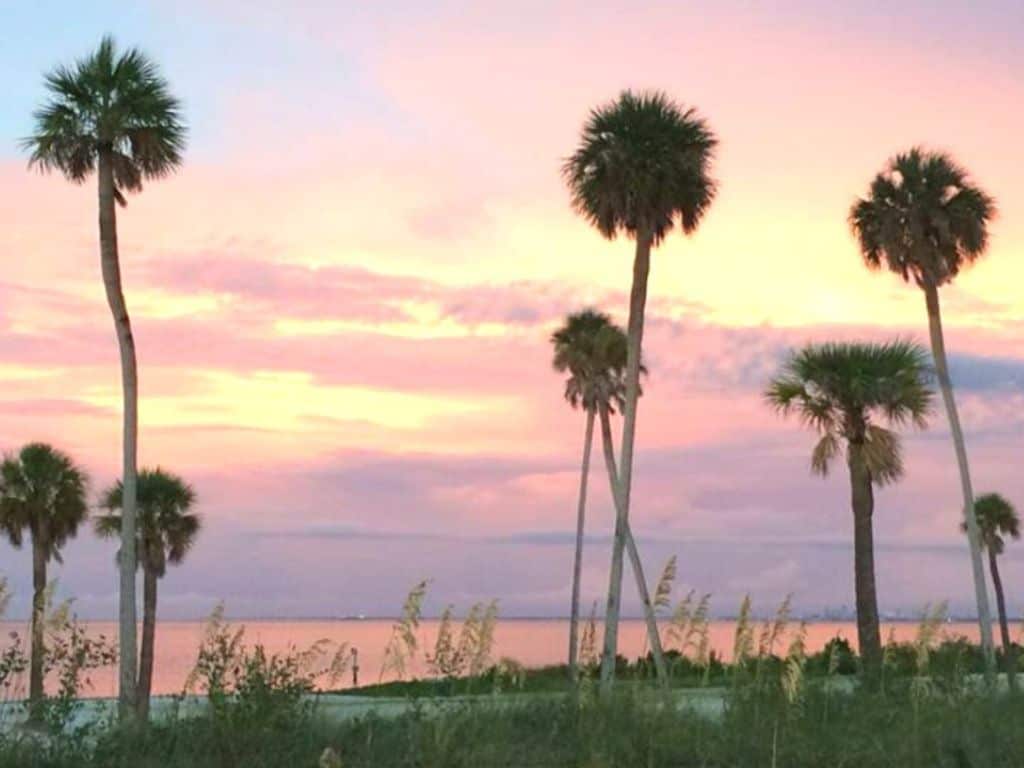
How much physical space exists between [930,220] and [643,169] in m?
8.38

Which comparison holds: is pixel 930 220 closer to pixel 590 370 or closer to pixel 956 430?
pixel 956 430

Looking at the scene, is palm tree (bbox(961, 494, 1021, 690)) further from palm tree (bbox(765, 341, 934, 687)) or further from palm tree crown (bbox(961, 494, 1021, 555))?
palm tree (bbox(765, 341, 934, 687))

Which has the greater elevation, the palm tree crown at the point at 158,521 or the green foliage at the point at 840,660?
the palm tree crown at the point at 158,521

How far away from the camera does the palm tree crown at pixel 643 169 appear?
32.5 m

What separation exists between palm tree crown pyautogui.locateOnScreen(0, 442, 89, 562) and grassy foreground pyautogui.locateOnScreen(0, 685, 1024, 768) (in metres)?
34.9

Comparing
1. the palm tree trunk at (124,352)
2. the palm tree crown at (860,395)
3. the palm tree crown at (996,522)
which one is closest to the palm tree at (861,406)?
the palm tree crown at (860,395)

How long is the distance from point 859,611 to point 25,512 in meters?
27.7

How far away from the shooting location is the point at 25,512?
46.3 meters

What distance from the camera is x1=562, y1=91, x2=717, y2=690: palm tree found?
32500 millimetres

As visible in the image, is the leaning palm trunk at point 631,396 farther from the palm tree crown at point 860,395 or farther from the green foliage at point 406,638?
the green foliage at point 406,638

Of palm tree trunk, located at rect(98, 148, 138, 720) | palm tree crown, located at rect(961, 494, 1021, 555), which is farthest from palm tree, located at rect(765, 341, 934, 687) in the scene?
palm tree crown, located at rect(961, 494, 1021, 555)

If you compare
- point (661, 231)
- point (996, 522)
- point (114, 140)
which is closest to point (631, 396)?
point (661, 231)

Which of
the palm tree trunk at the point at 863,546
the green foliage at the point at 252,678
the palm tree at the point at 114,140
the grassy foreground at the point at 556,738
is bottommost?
the grassy foreground at the point at 556,738

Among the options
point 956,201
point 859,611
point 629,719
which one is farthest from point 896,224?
point 629,719
